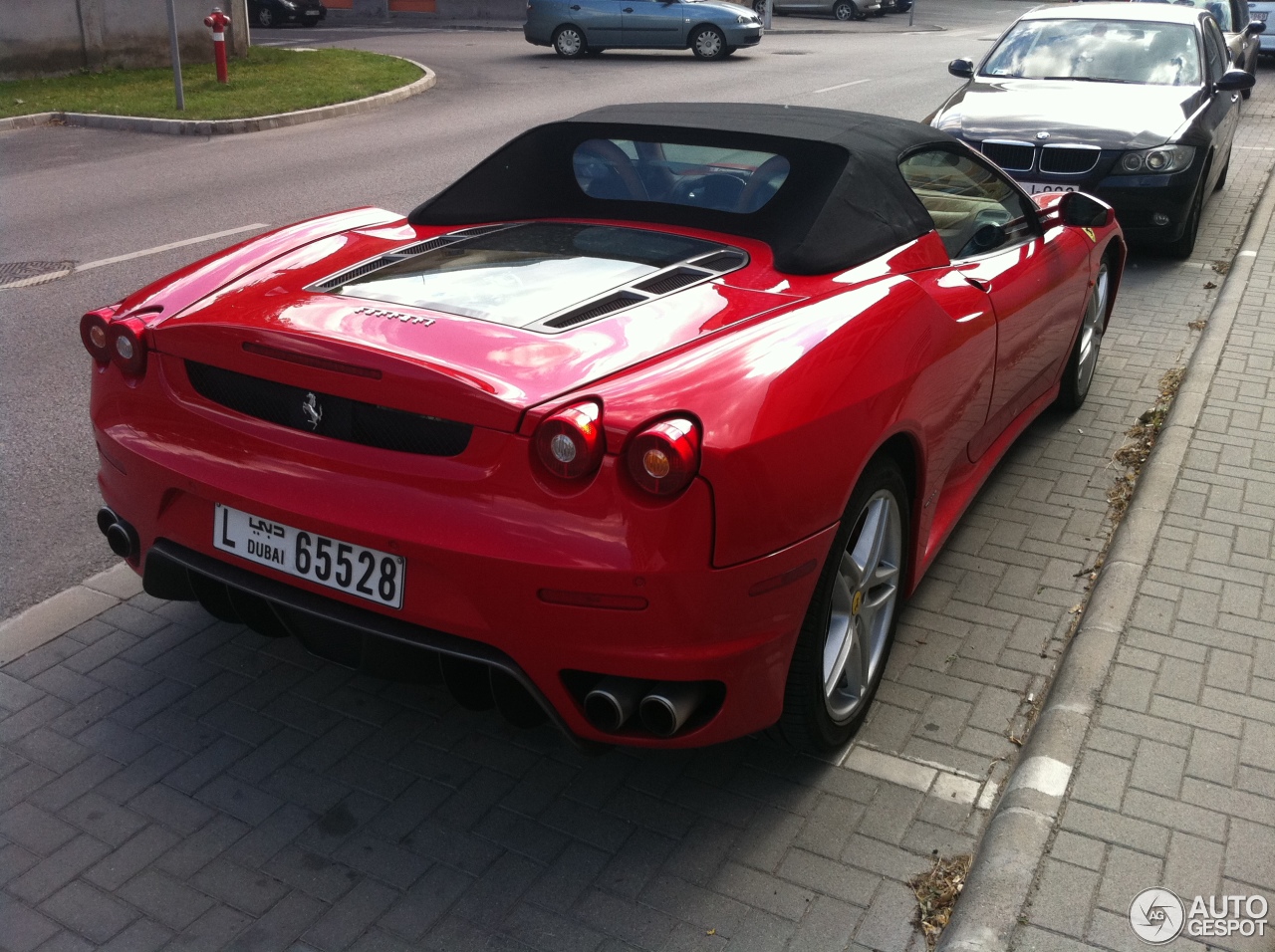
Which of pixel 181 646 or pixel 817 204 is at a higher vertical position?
→ pixel 817 204

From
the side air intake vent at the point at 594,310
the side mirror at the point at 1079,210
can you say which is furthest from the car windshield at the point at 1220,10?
the side air intake vent at the point at 594,310

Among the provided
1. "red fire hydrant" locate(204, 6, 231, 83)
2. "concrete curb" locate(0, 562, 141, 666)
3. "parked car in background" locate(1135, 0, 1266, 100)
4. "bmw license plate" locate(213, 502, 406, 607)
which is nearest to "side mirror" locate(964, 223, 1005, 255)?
"bmw license plate" locate(213, 502, 406, 607)

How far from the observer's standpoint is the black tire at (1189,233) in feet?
28.5

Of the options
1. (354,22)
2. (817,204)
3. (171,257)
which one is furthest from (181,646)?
(354,22)

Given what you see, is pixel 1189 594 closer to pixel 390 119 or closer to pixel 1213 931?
pixel 1213 931

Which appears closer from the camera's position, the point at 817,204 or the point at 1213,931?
the point at 1213,931

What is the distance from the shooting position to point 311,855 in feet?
9.62

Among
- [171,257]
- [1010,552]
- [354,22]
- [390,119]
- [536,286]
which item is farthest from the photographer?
[354,22]

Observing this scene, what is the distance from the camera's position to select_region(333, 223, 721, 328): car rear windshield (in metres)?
3.13

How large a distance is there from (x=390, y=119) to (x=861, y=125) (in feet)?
41.7

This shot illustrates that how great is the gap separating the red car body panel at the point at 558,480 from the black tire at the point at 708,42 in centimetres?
2176

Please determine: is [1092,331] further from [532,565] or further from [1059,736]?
[532,565]

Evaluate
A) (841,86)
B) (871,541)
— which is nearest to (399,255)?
(871,541)

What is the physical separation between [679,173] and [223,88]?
15.3 meters
